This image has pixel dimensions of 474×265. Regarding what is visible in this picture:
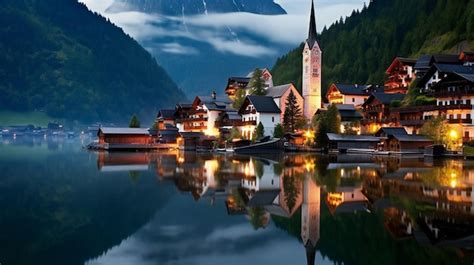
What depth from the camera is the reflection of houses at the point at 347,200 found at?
19.4 m

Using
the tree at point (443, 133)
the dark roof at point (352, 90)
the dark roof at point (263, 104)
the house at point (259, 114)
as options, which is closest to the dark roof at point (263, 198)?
the tree at point (443, 133)

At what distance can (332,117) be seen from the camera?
6825cm

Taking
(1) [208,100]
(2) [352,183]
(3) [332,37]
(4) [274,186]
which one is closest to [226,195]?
(4) [274,186]

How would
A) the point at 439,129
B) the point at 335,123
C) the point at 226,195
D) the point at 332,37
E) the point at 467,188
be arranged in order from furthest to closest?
the point at 332,37
the point at 335,123
the point at 439,129
the point at 467,188
the point at 226,195

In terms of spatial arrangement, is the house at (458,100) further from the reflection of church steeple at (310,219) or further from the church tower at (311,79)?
the reflection of church steeple at (310,219)

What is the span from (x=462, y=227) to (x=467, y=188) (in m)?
9.67

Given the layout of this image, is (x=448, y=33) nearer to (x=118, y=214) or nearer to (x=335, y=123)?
(x=335, y=123)

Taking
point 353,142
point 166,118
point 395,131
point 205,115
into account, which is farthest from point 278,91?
point 395,131

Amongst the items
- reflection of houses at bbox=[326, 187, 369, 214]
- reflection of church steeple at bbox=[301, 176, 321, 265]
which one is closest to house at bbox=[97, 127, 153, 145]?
reflection of church steeple at bbox=[301, 176, 321, 265]

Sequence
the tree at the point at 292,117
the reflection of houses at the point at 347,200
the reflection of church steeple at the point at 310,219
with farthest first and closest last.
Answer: the tree at the point at 292,117
the reflection of houses at the point at 347,200
the reflection of church steeple at the point at 310,219

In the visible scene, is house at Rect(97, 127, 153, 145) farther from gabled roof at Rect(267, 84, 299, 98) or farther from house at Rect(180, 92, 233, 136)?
gabled roof at Rect(267, 84, 299, 98)

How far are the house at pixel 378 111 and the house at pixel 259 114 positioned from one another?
13.2m

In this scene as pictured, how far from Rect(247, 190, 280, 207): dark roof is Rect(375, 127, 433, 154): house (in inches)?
1390

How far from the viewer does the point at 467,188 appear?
2466cm
